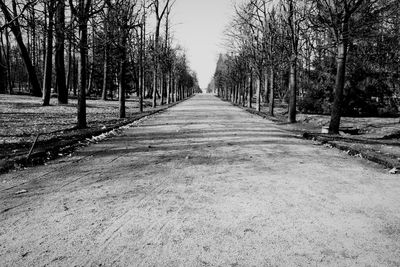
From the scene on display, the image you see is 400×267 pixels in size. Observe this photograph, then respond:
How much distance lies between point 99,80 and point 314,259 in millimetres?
47468

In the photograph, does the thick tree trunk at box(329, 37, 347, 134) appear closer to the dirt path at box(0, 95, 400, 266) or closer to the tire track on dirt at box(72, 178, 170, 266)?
the dirt path at box(0, 95, 400, 266)

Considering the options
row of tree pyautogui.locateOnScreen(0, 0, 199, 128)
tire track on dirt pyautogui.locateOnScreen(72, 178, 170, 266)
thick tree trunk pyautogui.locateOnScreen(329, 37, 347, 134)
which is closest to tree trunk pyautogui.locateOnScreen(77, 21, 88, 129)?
row of tree pyautogui.locateOnScreen(0, 0, 199, 128)

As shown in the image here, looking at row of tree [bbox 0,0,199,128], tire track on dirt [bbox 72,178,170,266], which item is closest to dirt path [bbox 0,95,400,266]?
tire track on dirt [bbox 72,178,170,266]

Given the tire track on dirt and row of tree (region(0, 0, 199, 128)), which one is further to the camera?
row of tree (region(0, 0, 199, 128))

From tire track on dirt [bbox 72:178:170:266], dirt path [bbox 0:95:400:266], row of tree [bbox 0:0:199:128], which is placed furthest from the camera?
row of tree [bbox 0:0:199:128]

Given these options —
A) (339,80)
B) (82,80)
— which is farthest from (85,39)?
(339,80)

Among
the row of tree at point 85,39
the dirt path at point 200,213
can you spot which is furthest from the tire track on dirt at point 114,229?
the row of tree at point 85,39

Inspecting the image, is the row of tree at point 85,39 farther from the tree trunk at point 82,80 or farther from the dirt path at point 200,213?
the dirt path at point 200,213

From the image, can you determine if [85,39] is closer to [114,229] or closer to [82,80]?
[82,80]

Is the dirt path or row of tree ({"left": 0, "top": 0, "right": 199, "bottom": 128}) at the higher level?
row of tree ({"left": 0, "top": 0, "right": 199, "bottom": 128})

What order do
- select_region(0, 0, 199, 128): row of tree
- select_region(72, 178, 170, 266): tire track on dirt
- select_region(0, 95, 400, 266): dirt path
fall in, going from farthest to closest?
select_region(0, 0, 199, 128): row of tree → select_region(0, 95, 400, 266): dirt path → select_region(72, 178, 170, 266): tire track on dirt

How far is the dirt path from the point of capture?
316 centimetres

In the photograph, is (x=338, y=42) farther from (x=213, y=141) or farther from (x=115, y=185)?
(x=115, y=185)

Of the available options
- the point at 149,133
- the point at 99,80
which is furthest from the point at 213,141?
the point at 99,80
